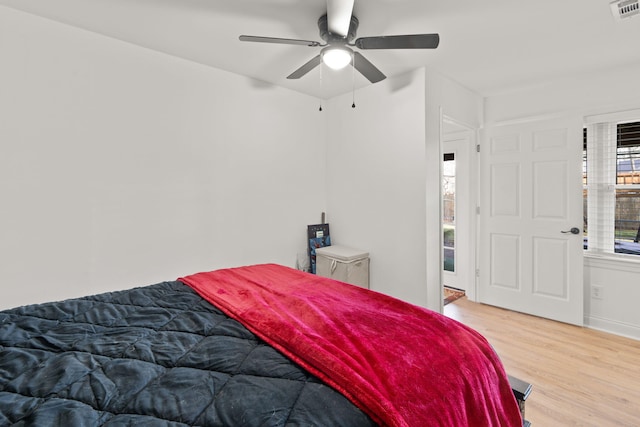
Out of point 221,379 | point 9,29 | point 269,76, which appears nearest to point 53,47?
point 9,29

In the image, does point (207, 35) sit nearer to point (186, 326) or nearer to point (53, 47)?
point (53, 47)

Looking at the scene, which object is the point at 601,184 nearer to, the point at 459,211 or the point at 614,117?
the point at 614,117

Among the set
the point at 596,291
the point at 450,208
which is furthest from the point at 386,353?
the point at 450,208

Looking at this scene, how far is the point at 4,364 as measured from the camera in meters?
1.02

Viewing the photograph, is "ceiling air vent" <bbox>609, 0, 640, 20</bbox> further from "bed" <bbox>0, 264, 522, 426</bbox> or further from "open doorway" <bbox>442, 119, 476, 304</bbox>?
"bed" <bbox>0, 264, 522, 426</bbox>

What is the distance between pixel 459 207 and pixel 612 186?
1.48m

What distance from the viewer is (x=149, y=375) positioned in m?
0.97

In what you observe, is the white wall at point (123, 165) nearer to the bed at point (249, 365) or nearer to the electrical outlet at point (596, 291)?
the bed at point (249, 365)

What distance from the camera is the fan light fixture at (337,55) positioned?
202 cm

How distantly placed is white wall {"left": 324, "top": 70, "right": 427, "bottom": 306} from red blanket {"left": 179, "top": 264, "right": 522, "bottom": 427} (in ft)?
5.40

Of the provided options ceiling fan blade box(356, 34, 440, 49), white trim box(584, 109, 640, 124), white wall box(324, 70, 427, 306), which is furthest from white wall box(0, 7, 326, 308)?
white trim box(584, 109, 640, 124)

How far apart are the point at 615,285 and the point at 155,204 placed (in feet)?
13.9

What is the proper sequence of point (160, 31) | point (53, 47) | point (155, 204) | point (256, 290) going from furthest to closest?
point (155, 204), point (160, 31), point (53, 47), point (256, 290)

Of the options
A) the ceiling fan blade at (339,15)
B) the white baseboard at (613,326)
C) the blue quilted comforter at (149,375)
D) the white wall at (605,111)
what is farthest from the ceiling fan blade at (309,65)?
the white baseboard at (613,326)
